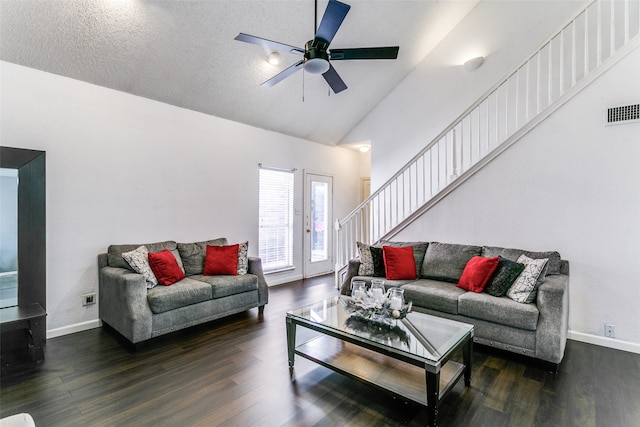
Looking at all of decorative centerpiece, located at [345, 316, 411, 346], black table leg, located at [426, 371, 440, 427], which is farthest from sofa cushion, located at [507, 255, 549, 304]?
black table leg, located at [426, 371, 440, 427]

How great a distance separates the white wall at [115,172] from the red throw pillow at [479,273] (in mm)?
3253

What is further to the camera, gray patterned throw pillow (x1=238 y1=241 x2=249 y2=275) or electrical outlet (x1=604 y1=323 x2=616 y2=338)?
gray patterned throw pillow (x1=238 y1=241 x2=249 y2=275)

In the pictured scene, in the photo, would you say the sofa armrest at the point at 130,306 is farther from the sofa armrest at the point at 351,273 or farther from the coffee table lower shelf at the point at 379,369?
the sofa armrest at the point at 351,273

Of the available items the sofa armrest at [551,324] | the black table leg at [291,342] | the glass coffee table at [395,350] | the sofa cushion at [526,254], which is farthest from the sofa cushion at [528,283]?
the black table leg at [291,342]

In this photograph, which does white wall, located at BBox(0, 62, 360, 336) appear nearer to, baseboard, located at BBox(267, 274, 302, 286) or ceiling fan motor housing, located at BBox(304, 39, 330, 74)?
baseboard, located at BBox(267, 274, 302, 286)

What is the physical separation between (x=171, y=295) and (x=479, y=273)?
3.10m

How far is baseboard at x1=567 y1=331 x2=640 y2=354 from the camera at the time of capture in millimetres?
2904

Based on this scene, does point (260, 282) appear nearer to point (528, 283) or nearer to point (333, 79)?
point (333, 79)

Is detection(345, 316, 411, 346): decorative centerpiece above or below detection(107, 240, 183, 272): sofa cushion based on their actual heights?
below

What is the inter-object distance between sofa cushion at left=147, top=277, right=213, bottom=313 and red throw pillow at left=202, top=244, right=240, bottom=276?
37 cm

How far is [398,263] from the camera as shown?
3809 mm

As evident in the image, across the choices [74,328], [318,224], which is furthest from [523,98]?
[74,328]

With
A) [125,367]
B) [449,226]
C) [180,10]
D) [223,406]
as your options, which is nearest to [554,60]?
[449,226]

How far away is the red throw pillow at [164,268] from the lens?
3.39m
